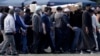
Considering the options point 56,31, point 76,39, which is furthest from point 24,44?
point 76,39

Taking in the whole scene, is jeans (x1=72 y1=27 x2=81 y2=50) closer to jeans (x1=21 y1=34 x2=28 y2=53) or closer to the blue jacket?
jeans (x1=21 y1=34 x2=28 y2=53)

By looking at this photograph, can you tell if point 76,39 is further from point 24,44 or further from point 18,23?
point 18,23

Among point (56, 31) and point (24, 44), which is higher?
point (56, 31)

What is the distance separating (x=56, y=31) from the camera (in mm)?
17953

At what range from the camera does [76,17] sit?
1797cm

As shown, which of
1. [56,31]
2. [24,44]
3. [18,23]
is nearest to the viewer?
[18,23]

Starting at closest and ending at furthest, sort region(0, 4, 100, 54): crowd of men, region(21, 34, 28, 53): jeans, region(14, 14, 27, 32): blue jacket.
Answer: region(14, 14, 27, 32): blue jacket → region(0, 4, 100, 54): crowd of men → region(21, 34, 28, 53): jeans

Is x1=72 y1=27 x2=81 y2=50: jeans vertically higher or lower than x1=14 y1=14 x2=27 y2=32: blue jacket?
lower

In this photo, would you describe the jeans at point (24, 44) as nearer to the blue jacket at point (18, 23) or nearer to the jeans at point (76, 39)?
the blue jacket at point (18, 23)

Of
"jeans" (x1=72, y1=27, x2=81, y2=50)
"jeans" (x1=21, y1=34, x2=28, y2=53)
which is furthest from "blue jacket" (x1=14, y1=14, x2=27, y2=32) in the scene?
"jeans" (x1=72, y1=27, x2=81, y2=50)

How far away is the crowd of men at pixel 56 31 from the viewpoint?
688 inches

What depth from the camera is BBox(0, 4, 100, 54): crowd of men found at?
17484 millimetres

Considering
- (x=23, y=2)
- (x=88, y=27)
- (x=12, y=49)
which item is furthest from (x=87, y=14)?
(x=23, y=2)

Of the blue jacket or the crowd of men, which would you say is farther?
the crowd of men
